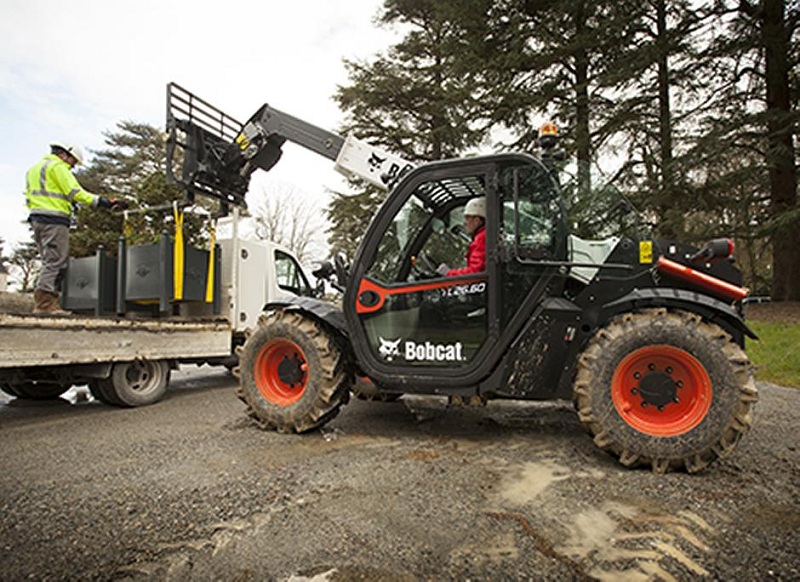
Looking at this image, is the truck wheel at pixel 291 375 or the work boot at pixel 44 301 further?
the work boot at pixel 44 301

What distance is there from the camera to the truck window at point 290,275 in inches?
304

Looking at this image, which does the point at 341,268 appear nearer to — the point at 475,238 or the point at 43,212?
the point at 475,238

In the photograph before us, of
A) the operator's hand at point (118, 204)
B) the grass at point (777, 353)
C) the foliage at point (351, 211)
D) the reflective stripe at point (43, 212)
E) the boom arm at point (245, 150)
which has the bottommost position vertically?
the grass at point (777, 353)

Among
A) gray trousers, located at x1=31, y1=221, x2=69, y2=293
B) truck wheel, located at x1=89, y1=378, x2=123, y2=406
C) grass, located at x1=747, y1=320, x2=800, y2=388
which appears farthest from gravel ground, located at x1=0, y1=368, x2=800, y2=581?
grass, located at x1=747, y1=320, x2=800, y2=388

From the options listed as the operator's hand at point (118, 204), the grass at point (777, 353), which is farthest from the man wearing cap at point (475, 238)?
the grass at point (777, 353)

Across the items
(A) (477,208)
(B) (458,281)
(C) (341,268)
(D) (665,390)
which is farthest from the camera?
(C) (341,268)

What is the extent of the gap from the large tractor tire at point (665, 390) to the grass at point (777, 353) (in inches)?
167

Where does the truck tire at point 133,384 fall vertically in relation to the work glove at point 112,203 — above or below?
below

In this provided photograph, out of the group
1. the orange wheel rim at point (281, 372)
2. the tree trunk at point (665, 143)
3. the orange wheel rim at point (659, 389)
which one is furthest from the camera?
the tree trunk at point (665, 143)

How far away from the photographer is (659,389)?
2.95 m

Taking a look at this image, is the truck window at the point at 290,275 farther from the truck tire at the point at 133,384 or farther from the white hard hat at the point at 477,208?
the white hard hat at the point at 477,208

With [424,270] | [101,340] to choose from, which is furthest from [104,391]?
[424,270]

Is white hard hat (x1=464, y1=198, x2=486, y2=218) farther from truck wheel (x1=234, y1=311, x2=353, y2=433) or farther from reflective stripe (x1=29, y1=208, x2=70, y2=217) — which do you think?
reflective stripe (x1=29, y1=208, x2=70, y2=217)

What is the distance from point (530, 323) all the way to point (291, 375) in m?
2.01
